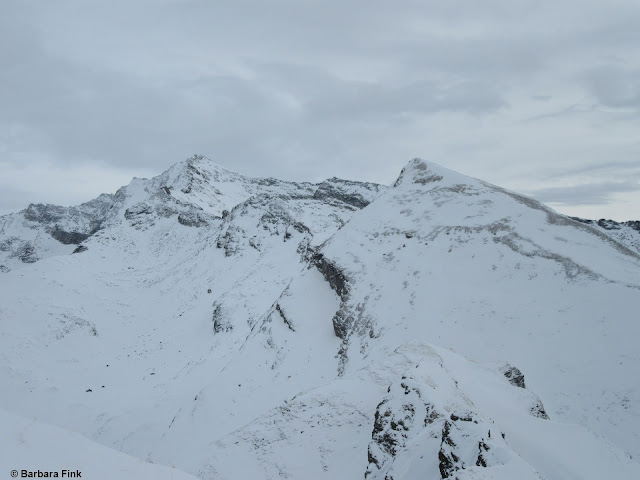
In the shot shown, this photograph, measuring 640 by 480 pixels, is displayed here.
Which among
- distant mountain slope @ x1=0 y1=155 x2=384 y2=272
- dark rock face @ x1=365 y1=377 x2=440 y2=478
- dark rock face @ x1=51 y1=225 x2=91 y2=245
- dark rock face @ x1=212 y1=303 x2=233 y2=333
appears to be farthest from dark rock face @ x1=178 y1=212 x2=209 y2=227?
dark rock face @ x1=51 y1=225 x2=91 y2=245

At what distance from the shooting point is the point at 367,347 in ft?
76.1

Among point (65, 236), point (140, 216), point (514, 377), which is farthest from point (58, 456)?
point (65, 236)

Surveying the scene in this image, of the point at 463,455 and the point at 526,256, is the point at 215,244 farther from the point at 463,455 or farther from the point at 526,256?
the point at 463,455

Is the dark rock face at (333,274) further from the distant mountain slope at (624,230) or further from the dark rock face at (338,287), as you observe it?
the distant mountain slope at (624,230)

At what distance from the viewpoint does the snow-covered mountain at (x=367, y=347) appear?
11.9 meters

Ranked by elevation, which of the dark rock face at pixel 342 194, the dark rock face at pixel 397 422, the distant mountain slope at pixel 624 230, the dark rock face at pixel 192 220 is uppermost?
the dark rock face at pixel 342 194

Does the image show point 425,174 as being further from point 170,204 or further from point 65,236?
point 65,236

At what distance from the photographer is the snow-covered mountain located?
39.2 ft

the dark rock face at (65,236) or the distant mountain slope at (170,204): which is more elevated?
the distant mountain slope at (170,204)

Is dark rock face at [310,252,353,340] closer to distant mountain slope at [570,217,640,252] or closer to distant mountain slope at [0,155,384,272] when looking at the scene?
distant mountain slope at [0,155,384,272]

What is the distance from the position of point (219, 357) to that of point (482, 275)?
21345mm

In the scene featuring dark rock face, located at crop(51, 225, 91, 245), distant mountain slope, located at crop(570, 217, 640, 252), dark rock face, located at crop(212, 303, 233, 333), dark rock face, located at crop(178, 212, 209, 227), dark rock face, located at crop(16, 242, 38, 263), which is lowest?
dark rock face, located at crop(212, 303, 233, 333)

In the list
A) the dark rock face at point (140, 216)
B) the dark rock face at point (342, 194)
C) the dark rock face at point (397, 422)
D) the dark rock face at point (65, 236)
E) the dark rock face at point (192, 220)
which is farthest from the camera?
the dark rock face at point (65, 236)

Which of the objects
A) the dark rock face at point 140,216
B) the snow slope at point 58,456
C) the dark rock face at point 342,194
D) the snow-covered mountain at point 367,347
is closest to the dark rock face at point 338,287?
the snow-covered mountain at point 367,347
